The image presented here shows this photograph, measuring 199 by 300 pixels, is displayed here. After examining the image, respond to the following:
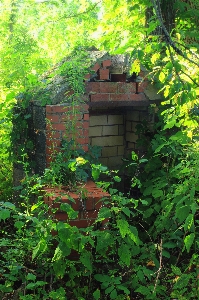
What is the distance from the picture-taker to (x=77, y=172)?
3791mm

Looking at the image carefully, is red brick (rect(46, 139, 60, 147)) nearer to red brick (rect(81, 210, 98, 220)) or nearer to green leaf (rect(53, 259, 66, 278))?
red brick (rect(81, 210, 98, 220))

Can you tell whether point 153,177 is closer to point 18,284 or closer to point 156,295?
point 156,295

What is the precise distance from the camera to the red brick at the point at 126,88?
176 inches

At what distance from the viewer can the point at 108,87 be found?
4.38 m

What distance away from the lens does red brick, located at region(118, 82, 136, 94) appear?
4465 mm

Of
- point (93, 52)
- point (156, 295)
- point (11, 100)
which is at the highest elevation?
point (93, 52)

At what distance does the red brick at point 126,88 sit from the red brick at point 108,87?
64 mm

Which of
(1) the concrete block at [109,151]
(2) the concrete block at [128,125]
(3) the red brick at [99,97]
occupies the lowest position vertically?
(1) the concrete block at [109,151]

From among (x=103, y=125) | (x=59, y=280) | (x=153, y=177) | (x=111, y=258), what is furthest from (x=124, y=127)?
(x=59, y=280)

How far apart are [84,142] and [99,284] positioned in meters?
1.47

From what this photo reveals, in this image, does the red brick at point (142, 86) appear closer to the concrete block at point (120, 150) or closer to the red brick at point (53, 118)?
the concrete block at point (120, 150)

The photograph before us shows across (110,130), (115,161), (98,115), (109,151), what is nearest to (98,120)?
(98,115)

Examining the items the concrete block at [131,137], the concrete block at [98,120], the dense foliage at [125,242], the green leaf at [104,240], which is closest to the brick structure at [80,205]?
the dense foliage at [125,242]

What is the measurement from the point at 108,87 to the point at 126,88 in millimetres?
238
